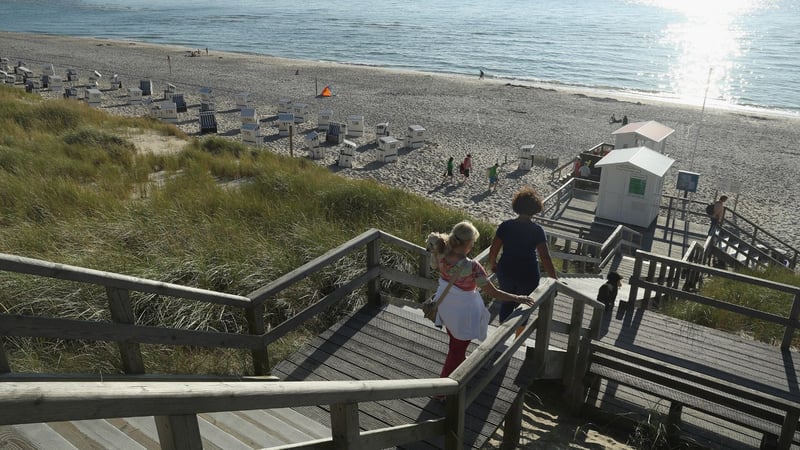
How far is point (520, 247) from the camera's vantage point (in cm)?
453

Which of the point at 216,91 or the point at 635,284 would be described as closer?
the point at 635,284

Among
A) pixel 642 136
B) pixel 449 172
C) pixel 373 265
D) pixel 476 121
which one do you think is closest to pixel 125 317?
pixel 373 265

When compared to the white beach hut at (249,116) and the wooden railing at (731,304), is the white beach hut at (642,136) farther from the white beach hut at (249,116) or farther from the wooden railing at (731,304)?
the white beach hut at (249,116)

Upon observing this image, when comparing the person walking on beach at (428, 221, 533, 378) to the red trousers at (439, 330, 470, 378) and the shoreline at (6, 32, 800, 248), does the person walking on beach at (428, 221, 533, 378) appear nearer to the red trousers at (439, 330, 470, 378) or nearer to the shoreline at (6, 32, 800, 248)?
the red trousers at (439, 330, 470, 378)

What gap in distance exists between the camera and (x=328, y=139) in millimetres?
26359

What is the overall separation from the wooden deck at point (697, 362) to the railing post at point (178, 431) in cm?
460

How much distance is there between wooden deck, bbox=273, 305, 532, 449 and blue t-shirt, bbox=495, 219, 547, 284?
681 millimetres

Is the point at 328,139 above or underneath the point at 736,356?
underneath

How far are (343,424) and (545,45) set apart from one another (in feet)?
308

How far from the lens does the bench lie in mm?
4422

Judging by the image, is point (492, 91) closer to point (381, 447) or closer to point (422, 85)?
point (422, 85)

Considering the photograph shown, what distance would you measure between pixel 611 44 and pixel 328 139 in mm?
82592

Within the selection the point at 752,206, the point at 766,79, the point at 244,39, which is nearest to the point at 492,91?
the point at 752,206

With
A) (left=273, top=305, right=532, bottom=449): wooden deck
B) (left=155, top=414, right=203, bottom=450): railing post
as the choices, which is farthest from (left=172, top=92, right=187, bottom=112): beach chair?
(left=155, top=414, right=203, bottom=450): railing post
